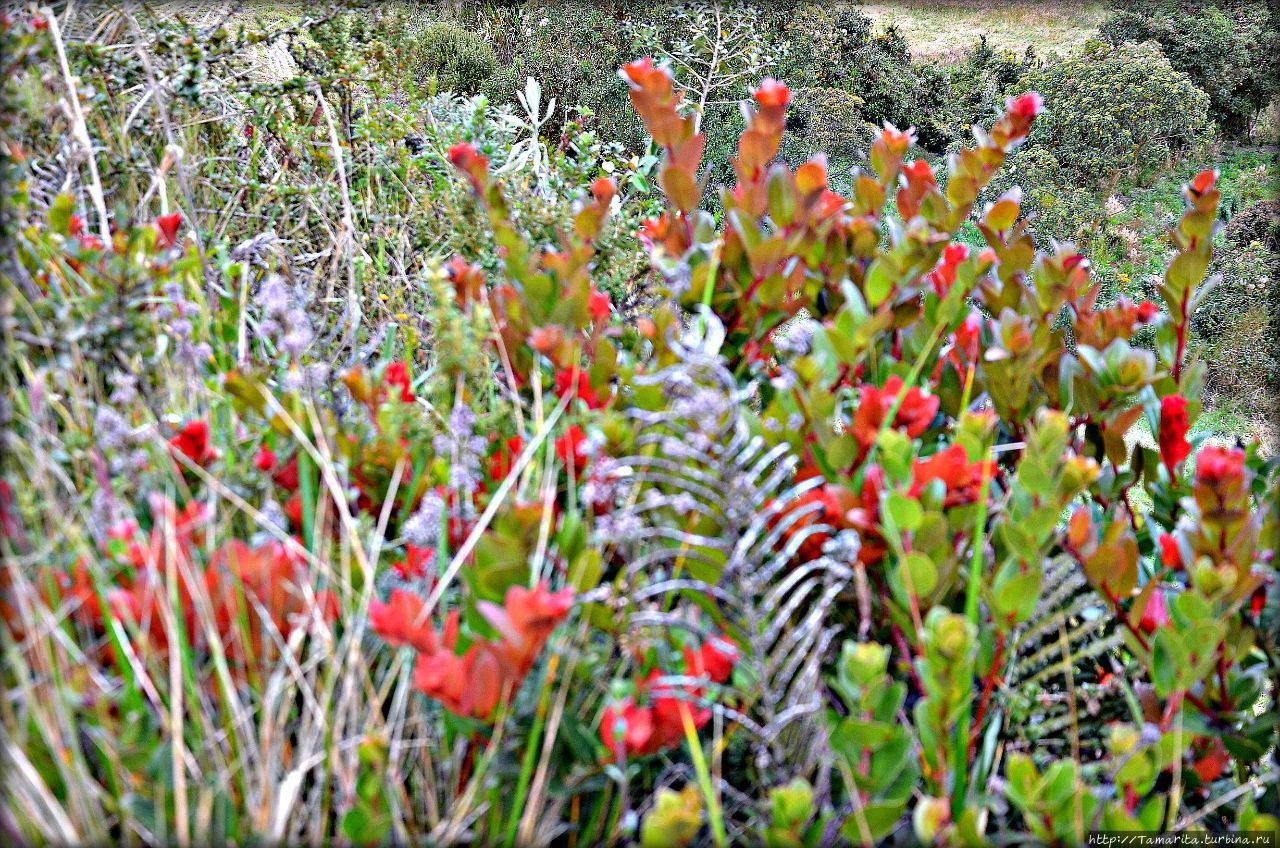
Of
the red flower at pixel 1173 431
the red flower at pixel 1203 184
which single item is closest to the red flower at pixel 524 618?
the red flower at pixel 1173 431

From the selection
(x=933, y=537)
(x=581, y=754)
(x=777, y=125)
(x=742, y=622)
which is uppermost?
(x=777, y=125)

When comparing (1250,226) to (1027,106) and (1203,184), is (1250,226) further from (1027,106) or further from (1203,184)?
(1027,106)

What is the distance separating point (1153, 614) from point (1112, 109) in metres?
6.43

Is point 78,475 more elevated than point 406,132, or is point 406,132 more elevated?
point 406,132

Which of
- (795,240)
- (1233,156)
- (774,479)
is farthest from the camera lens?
(1233,156)

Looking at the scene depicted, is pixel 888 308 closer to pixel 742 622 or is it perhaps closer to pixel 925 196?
pixel 925 196

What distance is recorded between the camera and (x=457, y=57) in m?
7.30

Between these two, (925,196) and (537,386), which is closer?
(537,386)

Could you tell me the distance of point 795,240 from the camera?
4.66 ft

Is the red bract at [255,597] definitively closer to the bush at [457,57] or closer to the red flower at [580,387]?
the red flower at [580,387]

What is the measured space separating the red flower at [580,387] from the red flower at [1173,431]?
33.6 inches

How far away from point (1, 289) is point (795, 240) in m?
1.08

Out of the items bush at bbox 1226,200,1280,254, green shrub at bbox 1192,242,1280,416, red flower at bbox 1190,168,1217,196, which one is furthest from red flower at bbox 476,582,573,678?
bush at bbox 1226,200,1280,254

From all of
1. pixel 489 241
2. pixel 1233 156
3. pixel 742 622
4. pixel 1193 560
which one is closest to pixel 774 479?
pixel 742 622
